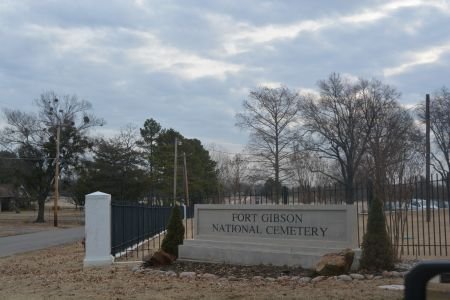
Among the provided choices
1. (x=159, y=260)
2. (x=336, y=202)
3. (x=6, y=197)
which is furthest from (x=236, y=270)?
(x=6, y=197)

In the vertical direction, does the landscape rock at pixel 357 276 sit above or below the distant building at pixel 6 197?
below

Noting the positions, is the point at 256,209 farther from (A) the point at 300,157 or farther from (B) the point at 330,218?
(A) the point at 300,157

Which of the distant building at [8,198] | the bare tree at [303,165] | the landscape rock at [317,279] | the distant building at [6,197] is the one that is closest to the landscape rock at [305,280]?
the landscape rock at [317,279]

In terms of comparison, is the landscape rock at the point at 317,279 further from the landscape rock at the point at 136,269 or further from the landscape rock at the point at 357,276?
the landscape rock at the point at 136,269

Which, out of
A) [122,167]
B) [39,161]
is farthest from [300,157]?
[39,161]

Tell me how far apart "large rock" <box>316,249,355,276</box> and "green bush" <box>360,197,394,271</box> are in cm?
28

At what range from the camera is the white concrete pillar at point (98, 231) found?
14.1 meters

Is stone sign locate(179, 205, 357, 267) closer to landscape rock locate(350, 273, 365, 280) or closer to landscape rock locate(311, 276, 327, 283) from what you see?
landscape rock locate(311, 276, 327, 283)

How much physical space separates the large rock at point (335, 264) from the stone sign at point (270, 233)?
0.86 m

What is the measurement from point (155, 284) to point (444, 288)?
23.4 feet

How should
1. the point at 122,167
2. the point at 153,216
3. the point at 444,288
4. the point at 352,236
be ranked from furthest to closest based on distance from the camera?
the point at 122,167
the point at 153,216
the point at 352,236
the point at 444,288

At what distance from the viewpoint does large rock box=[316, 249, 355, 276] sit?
10.4m

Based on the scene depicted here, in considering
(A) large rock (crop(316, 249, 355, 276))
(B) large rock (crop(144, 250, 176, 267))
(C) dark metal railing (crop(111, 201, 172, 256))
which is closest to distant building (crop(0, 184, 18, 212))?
(C) dark metal railing (crop(111, 201, 172, 256))

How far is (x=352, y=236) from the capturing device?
38.1ft
